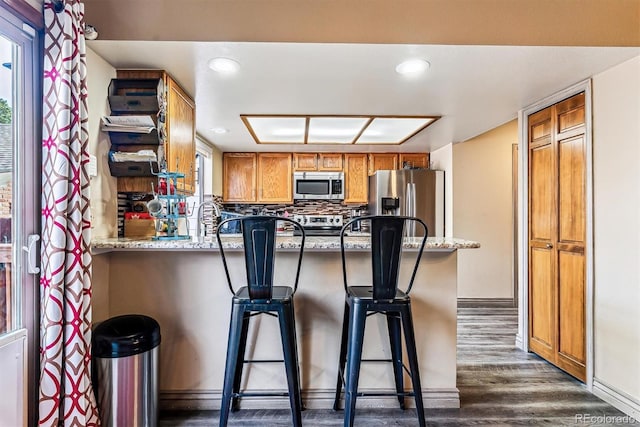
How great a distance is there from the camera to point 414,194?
422 cm

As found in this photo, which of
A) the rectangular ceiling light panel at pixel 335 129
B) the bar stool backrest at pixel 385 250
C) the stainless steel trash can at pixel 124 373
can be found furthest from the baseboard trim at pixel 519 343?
the stainless steel trash can at pixel 124 373

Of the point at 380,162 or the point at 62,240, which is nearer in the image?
the point at 62,240

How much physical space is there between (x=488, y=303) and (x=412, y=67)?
10.7ft

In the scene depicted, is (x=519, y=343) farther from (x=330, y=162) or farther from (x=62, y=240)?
(x=62, y=240)

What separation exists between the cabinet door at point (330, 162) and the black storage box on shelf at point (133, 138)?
9.28 feet

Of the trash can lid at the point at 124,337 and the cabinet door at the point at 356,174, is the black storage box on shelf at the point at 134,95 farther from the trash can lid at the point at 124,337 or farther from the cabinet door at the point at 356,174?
the cabinet door at the point at 356,174

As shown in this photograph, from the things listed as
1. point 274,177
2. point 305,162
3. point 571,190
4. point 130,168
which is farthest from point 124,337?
point 305,162

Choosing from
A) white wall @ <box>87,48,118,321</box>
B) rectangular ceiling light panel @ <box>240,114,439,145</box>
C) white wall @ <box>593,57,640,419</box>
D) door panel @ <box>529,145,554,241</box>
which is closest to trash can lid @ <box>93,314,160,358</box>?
white wall @ <box>87,48,118,321</box>

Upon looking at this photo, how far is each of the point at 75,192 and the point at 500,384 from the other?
9.02 feet

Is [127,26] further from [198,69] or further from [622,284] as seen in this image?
[622,284]

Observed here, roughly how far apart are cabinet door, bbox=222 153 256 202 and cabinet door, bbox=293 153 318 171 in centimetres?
58

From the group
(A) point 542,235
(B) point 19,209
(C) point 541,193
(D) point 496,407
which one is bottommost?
(D) point 496,407

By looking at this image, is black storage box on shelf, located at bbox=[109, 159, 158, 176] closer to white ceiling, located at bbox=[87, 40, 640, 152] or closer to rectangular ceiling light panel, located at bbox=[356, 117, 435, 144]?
white ceiling, located at bbox=[87, 40, 640, 152]

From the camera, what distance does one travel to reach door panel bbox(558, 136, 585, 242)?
2.29 metres
